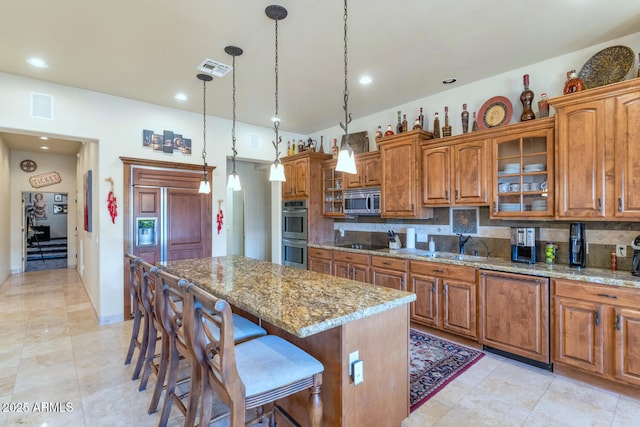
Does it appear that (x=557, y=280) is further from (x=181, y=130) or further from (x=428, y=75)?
(x=181, y=130)

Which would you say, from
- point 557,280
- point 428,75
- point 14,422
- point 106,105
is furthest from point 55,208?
point 557,280

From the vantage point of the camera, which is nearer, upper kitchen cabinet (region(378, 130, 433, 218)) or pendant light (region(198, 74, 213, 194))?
pendant light (region(198, 74, 213, 194))

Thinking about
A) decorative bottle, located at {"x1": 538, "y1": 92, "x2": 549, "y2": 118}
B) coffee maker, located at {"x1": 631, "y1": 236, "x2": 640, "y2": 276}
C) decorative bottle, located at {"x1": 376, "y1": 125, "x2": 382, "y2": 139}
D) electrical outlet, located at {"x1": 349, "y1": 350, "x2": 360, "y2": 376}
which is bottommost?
electrical outlet, located at {"x1": 349, "y1": 350, "x2": 360, "y2": 376}

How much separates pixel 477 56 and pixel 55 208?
13290 mm

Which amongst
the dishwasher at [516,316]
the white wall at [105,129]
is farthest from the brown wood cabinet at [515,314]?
the white wall at [105,129]

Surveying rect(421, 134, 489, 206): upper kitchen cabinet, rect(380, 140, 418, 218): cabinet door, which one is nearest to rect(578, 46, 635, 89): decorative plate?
rect(421, 134, 489, 206): upper kitchen cabinet

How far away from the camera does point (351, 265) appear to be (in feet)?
14.4

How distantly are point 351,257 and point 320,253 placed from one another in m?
0.69

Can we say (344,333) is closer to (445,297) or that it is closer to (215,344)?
(215,344)

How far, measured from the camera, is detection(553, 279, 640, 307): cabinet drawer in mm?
2299

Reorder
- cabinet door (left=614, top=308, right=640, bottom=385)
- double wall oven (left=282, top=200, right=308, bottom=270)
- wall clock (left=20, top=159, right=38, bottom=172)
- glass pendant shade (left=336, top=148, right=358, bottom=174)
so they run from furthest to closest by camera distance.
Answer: wall clock (left=20, top=159, right=38, bottom=172) < double wall oven (left=282, top=200, right=308, bottom=270) < cabinet door (left=614, top=308, right=640, bottom=385) < glass pendant shade (left=336, top=148, right=358, bottom=174)

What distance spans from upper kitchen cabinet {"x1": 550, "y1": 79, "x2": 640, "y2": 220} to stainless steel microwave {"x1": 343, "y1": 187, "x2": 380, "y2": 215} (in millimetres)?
2134

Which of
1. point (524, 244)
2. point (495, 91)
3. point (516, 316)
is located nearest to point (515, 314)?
point (516, 316)

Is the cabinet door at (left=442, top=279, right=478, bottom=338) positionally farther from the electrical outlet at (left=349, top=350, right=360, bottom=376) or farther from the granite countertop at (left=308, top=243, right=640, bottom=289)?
the electrical outlet at (left=349, top=350, right=360, bottom=376)
